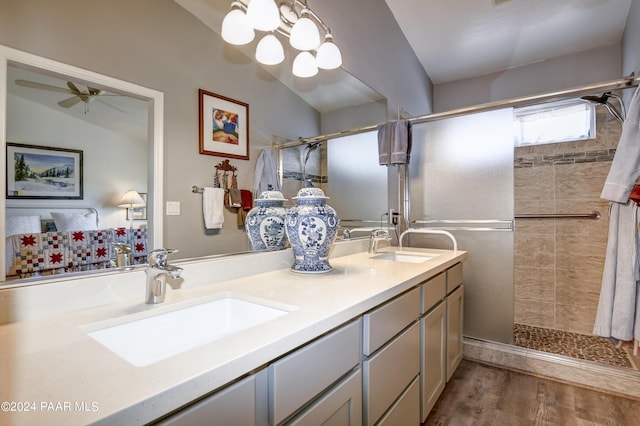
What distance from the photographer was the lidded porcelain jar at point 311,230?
125 cm

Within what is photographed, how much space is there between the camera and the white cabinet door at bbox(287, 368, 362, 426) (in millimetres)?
699

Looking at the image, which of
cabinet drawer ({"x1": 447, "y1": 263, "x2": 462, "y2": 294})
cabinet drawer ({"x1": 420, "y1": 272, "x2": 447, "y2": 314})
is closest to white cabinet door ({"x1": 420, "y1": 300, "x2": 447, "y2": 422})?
cabinet drawer ({"x1": 420, "y1": 272, "x2": 447, "y2": 314})

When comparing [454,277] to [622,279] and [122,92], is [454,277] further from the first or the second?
[122,92]

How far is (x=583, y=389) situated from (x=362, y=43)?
2.65 metres

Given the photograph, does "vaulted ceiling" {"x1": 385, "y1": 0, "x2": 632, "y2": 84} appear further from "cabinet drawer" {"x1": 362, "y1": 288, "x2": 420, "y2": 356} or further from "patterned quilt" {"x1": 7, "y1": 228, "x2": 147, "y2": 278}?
"patterned quilt" {"x1": 7, "y1": 228, "x2": 147, "y2": 278}

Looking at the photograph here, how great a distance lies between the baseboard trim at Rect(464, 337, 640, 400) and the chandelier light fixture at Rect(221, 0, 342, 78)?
87.2 inches

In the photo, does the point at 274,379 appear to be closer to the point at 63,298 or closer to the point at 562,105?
the point at 63,298

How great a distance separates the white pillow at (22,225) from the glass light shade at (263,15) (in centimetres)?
105

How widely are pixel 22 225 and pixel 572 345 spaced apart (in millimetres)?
3488

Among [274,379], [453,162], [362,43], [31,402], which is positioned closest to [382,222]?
[453,162]

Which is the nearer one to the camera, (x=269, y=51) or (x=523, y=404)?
(x=269, y=51)

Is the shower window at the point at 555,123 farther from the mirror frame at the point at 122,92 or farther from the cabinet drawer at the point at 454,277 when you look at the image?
the mirror frame at the point at 122,92

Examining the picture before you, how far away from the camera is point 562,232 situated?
9.20 feet

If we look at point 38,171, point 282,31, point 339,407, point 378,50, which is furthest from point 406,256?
point 38,171
